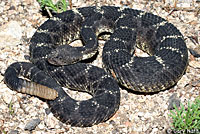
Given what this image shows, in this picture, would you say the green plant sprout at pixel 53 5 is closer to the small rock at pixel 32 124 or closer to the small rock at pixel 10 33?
the small rock at pixel 10 33

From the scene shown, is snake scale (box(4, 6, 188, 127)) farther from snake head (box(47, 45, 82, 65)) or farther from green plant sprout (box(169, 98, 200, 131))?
green plant sprout (box(169, 98, 200, 131))

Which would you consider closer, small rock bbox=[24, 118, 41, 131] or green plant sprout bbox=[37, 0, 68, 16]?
small rock bbox=[24, 118, 41, 131]

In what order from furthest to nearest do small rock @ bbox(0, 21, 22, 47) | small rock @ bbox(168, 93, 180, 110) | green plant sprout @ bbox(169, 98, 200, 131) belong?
small rock @ bbox(0, 21, 22, 47) → small rock @ bbox(168, 93, 180, 110) → green plant sprout @ bbox(169, 98, 200, 131)

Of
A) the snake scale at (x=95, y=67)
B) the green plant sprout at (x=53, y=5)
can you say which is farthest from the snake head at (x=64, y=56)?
Answer: the green plant sprout at (x=53, y=5)

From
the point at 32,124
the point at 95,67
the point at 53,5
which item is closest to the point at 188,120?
the point at 95,67

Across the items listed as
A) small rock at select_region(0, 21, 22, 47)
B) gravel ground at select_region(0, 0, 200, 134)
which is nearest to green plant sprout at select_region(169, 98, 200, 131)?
gravel ground at select_region(0, 0, 200, 134)

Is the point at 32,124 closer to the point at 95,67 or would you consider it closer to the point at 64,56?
the point at 64,56

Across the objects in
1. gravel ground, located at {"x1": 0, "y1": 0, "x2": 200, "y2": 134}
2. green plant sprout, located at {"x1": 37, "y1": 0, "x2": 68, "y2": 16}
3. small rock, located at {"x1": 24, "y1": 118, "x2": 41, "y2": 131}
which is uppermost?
green plant sprout, located at {"x1": 37, "y1": 0, "x2": 68, "y2": 16}
